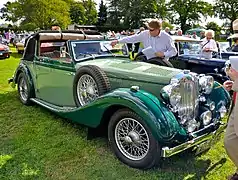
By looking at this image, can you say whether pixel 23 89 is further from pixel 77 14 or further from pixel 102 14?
pixel 102 14

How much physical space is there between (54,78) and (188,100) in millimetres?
2602

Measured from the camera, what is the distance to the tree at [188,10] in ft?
187

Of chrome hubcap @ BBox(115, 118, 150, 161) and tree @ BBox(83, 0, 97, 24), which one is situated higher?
tree @ BBox(83, 0, 97, 24)

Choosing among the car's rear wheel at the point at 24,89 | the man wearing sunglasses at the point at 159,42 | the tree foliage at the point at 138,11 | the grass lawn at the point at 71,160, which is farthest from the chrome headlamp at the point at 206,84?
the tree foliage at the point at 138,11

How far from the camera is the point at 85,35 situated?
609 centimetres

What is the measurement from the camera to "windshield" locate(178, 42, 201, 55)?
28.6ft

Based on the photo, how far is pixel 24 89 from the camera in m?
6.15

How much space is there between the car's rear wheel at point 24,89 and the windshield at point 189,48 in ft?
15.8

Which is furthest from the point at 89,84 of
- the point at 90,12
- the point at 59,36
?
the point at 90,12

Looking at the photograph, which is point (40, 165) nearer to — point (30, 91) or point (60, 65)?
point (60, 65)

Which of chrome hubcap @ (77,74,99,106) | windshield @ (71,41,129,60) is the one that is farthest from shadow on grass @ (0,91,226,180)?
windshield @ (71,41,129,60)

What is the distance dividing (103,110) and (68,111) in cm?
88

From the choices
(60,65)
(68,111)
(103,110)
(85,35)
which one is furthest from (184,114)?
(85,35)

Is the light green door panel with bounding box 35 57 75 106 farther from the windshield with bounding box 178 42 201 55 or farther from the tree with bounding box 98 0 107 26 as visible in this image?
the tree with bounding box 98 0 107 26
